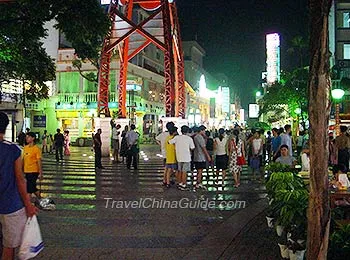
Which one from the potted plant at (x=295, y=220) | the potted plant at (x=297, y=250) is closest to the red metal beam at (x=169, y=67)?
the potted plant at (x=295, y=220)

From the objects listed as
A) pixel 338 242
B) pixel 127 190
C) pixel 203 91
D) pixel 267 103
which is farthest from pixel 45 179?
pixel 203 91

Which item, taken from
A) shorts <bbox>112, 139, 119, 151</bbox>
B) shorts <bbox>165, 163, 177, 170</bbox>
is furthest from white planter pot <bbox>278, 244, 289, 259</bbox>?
shorts <bbox>112, 139, 119, 151</bbox>

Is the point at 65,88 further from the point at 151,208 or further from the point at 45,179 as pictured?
the point at 151,208

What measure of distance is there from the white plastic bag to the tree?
2.78 meters

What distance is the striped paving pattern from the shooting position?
22.8 feet

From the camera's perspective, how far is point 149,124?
4969 cm

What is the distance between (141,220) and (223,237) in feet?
6.63

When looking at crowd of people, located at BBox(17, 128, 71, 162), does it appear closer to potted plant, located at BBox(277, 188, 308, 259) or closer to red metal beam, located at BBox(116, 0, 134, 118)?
red metal beam, located at BBox(116, 0, 134, 118)

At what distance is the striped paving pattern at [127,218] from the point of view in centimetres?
696

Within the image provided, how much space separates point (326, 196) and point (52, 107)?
4324 centimetres

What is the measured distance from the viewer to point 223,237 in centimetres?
761

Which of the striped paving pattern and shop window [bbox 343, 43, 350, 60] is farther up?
shop window [bbox 343, 43, 350, 60]

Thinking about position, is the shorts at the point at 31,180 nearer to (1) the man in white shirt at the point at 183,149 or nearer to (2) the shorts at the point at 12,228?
(1) the man in white shirt at the point at 183,149

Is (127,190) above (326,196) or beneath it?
beneath
